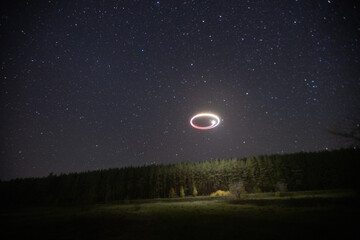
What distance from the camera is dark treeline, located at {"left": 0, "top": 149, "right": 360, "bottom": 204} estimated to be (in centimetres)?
4497

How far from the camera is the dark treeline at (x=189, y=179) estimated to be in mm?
44969

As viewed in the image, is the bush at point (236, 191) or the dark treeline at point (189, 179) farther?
the dark treeline at point (189, 179)

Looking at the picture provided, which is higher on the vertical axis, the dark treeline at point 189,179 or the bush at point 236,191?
the dark treeline at point 189,179

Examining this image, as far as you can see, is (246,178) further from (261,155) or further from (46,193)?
(46,193)

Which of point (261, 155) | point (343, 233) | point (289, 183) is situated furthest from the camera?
point (261, 155)

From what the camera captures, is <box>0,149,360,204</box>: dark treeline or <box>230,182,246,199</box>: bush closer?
<box>230,182,246,199</box>: bush

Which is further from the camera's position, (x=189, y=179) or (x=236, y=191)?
(x=189, y=179)

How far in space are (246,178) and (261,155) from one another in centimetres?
884

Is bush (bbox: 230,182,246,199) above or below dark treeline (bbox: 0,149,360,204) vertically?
below

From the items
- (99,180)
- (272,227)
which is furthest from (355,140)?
(99,180)

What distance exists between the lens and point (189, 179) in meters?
56.0

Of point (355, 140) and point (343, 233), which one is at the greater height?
point (355, 140)

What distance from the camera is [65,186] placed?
66125 mm

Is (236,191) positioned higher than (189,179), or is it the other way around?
(189,179)
